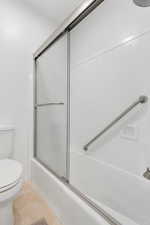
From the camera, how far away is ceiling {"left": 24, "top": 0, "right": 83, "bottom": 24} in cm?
180

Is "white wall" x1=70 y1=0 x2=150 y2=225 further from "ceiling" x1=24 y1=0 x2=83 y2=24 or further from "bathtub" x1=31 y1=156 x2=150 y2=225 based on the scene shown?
"ceiling" x1=24 y1=0 x2=83 y2=24

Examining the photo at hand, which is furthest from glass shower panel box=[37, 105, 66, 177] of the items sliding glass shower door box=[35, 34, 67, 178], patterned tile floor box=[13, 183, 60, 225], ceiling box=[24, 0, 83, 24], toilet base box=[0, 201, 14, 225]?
ceiling box=[24, 0, 83, 24]

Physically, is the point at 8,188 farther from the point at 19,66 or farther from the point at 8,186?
the point at 19,66

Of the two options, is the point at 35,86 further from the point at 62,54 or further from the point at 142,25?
the point at 142,25

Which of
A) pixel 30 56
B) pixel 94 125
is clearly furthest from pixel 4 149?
pixel 30 56

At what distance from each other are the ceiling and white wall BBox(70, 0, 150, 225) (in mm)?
316

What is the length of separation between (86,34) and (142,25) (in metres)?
0.72

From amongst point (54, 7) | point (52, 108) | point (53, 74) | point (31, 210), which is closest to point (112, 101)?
point (52, 108)

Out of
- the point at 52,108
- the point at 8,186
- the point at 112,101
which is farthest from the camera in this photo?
the point at 52,108

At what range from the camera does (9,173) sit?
114cm

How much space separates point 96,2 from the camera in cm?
102

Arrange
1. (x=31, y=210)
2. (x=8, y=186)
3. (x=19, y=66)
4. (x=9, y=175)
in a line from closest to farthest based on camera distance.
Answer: (x=8, y=186)
(x=9, y=175)
(x=31, y=210)
(x=19, y=66)

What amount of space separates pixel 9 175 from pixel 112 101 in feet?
3.45

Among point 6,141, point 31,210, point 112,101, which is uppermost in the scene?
point 112,101
